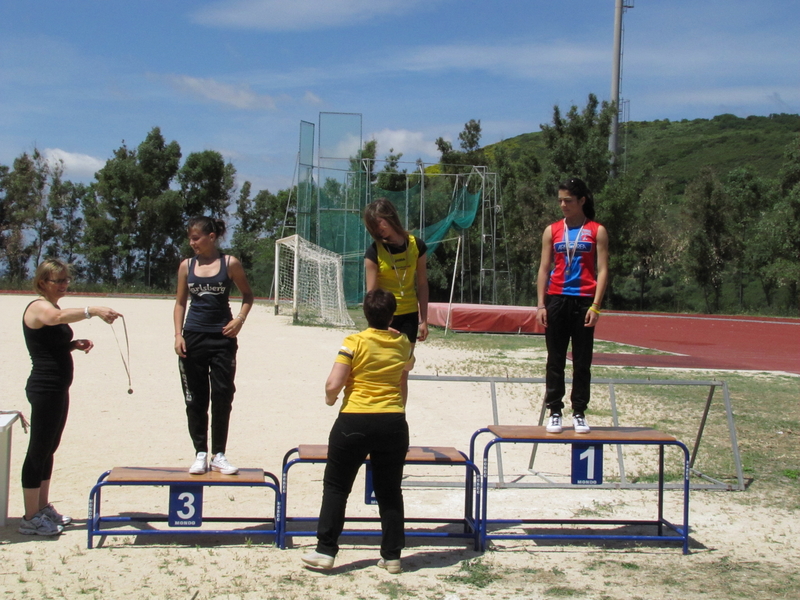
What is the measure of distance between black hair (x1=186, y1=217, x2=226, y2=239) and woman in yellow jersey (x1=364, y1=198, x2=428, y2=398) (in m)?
0.95

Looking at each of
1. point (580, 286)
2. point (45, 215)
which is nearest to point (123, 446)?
point (580, 286)

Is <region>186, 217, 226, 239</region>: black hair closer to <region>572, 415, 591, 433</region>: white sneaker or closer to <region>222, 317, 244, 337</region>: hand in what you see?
<region>222, 317, 244, 337</region>: hand

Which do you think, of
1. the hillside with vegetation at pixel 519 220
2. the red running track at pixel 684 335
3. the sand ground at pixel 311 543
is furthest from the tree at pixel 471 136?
the sand ground at pixel 311 543

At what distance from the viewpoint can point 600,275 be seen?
5250 millimetres

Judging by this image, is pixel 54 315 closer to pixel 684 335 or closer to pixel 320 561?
pixel 320 561

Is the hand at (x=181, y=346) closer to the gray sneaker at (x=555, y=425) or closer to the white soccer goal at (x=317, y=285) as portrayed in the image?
the gray sneaker at (x=555, y=425)

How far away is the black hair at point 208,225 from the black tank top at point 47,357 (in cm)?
99

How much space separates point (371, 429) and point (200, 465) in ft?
3.95

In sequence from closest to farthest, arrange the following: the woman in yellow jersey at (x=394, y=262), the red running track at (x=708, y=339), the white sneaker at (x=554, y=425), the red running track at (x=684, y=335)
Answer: the woman in yellow jersey at (x=394, y=262) → the white sneaker at (x=554, y=425) → the red running track at (x=708, y=339) → the red running track at (x=684, y=335)

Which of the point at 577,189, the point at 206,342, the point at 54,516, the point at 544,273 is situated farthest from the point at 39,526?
the point at 577,189

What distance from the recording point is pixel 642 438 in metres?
5.02

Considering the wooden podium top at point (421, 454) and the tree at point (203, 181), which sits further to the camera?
the tree at point (203, 181)

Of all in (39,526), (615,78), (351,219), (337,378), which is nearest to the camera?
(337,378)

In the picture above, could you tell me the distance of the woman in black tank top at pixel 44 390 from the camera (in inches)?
186
